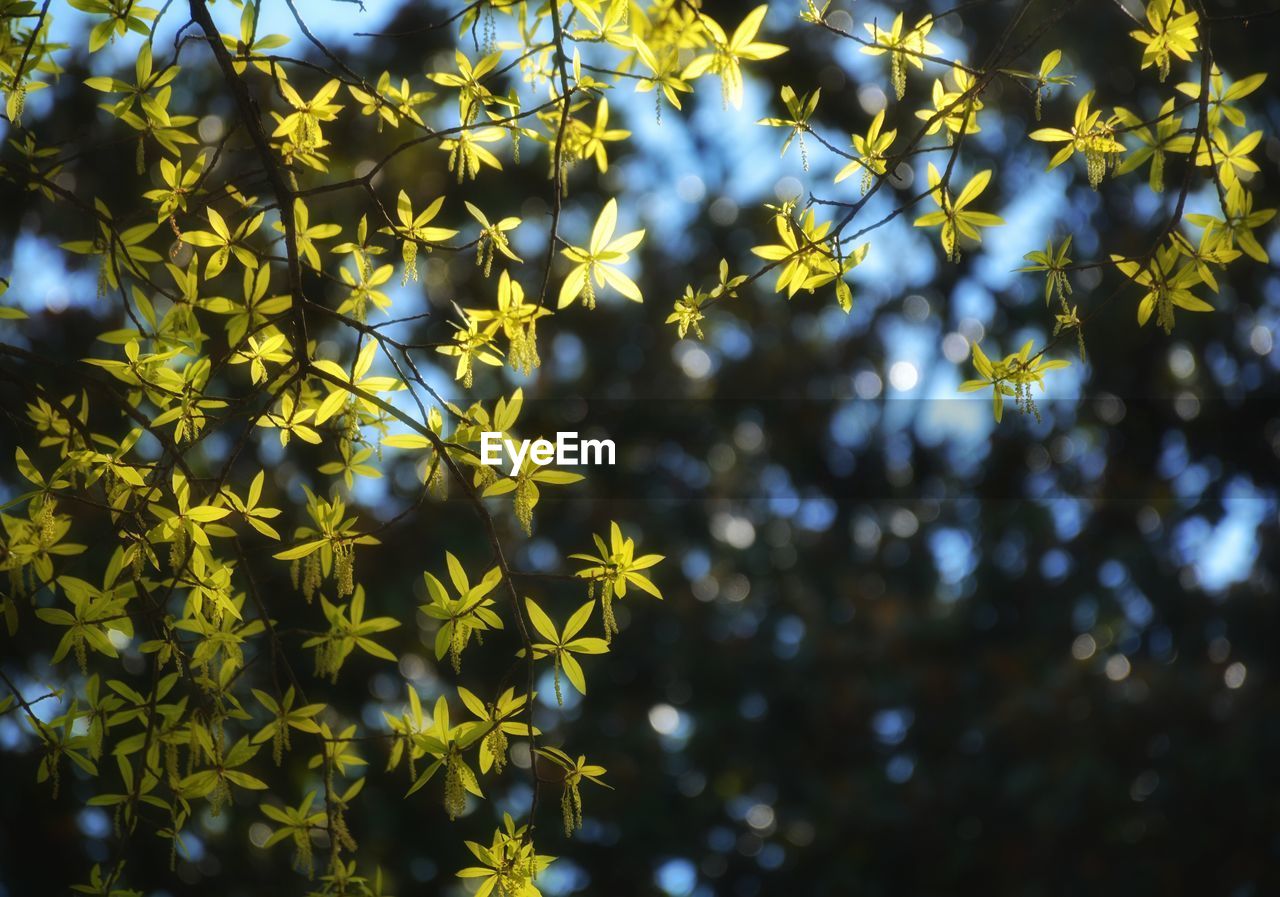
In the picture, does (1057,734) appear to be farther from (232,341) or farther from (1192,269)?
(232,341)

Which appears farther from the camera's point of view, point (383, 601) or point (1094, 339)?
point (1094, 339)

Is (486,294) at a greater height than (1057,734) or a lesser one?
greater

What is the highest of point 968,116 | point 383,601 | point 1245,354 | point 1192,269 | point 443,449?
point 1245,354

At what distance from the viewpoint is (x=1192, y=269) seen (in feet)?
3.44

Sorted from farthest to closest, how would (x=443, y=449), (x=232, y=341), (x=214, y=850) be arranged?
1. (x=214, y=850)
2. (x=232, y=341)
3. (x=443, y=449)

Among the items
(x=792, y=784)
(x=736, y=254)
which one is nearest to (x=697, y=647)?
(x=792, y=784)

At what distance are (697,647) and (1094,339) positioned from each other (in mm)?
1602

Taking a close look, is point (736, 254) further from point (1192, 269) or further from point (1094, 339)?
point (1192, 269)

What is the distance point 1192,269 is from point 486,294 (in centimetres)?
299

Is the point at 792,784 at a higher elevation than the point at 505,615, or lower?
lower

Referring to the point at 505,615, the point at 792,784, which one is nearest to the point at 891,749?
the point at 792,784

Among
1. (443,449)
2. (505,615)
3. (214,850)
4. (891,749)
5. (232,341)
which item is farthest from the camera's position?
(891,749)

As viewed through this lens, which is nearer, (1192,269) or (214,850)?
(1192,269)

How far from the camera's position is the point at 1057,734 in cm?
356
